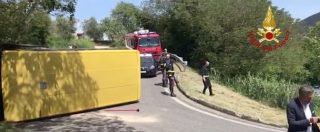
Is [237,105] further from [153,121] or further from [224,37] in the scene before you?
[224,37]

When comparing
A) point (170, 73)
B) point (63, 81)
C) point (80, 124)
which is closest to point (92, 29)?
point (170, 73)

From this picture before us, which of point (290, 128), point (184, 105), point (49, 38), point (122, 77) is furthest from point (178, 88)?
point (49, 38)

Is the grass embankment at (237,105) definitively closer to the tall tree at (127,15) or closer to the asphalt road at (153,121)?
the asphalt road at (153,121)

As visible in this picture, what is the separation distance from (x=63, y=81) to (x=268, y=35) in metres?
27.8

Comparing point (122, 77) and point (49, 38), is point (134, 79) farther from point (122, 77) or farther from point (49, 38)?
point (49, 38)

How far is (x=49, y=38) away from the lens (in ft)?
242

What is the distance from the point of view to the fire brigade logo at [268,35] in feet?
127

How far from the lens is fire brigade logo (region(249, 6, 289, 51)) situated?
127 feet

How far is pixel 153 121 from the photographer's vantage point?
52.6 ft

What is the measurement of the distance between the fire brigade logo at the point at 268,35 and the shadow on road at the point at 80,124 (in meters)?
24.0

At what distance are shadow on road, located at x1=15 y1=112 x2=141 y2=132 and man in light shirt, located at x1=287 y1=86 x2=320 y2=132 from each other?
22.3 feet

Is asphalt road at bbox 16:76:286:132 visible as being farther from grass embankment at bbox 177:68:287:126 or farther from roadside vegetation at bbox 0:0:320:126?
roadside vegetation at bbox 0:0:320:126

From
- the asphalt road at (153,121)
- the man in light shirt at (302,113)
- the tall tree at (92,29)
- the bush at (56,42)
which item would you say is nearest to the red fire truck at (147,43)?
the asphalt road at (153,121)

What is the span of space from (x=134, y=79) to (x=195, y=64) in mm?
24901
